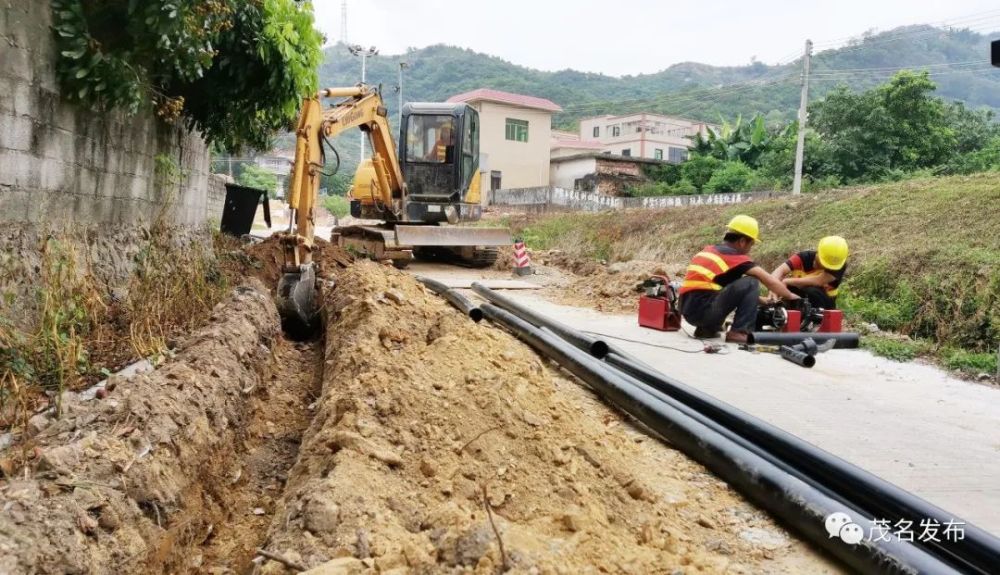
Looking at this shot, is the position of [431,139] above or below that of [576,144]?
below

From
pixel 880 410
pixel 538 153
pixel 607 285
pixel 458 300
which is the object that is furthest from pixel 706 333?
pixel 538 153

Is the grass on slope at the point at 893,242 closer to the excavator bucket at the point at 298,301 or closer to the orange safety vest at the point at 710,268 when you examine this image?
the orange safety vest at the point at 710,268

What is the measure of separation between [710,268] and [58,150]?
5.63 m

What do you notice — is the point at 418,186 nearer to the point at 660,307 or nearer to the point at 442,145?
the point at 442,145

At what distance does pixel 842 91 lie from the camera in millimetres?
26266

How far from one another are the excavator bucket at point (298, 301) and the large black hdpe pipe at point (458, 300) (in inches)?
61.4

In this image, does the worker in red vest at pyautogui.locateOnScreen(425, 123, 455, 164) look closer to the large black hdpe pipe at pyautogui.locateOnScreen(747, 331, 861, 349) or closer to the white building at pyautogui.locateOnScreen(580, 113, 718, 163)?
the large black hdpe pipe at pyautogui.locateOnScreen(747, 331, 861, 349)

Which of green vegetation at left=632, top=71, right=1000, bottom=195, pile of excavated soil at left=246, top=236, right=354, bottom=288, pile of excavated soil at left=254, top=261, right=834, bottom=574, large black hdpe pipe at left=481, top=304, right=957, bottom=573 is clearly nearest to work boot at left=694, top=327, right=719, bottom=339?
large black hdpe pipe at left=481, top=304, right=957, bottom=573

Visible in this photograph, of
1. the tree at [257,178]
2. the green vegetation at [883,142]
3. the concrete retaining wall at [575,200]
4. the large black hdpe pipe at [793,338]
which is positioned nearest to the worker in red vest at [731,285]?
the large black hdpe pipe at [793,338]

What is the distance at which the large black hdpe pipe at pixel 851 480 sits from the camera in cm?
259

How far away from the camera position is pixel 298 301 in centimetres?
728

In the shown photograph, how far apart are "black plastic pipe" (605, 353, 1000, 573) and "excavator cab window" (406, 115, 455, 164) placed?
10.2 meters

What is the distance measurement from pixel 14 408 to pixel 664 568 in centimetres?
339

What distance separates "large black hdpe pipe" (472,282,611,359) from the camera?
5.79 m
